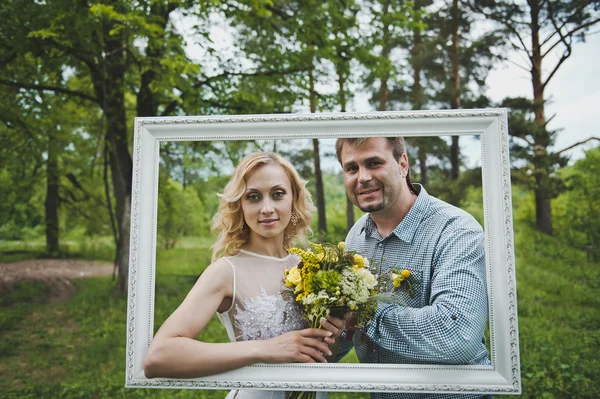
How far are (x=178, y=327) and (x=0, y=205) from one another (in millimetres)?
7100

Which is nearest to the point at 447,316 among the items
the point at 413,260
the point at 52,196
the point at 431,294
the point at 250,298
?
the point at 431,294

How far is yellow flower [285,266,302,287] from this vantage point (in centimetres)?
301

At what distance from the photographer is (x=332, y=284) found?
2906 millimetres

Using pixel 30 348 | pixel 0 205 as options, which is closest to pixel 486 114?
pixel 30 348

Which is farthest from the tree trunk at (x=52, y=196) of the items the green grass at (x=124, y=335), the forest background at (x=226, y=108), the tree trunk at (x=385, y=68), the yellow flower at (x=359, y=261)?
the yellow flower at (x=359, y=261)

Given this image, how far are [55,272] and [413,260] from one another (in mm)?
6529

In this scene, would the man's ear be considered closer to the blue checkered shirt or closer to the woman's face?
the blue checkered shirt

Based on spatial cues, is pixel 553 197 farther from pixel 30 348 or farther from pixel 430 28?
pixel 30 348

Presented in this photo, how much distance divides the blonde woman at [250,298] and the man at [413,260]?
33cm

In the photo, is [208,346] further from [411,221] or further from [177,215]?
[411,221]

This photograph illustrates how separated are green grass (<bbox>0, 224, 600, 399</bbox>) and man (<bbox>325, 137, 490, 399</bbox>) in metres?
3.36

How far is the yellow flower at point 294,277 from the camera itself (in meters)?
3.01

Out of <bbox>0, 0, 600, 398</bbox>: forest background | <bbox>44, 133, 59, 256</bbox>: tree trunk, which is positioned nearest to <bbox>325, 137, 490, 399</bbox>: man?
<bbox>0, 0, 600, 398</bbox>: forest background

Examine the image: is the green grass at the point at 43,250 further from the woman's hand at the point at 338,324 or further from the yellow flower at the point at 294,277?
the woman's hand at the point at 338,324
